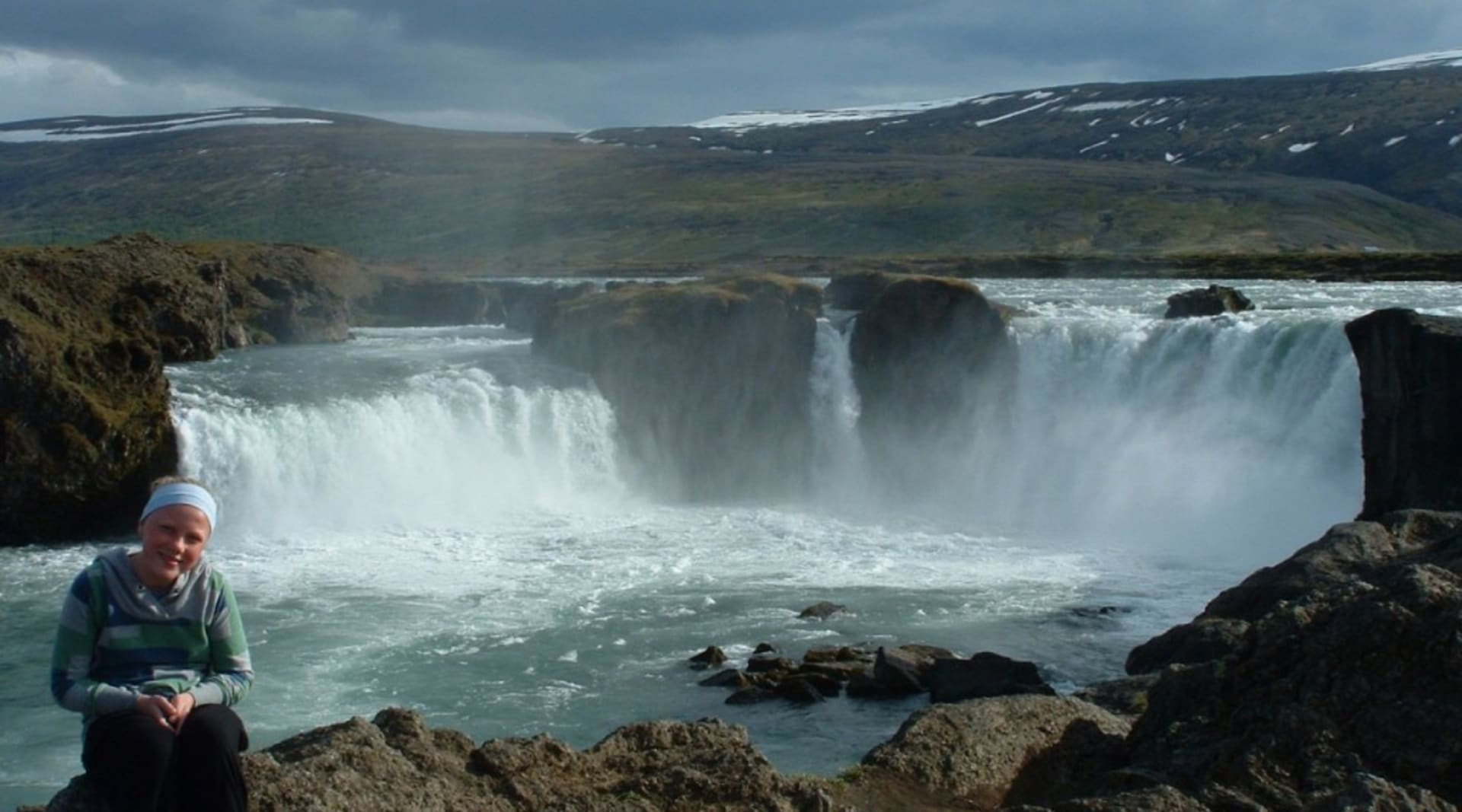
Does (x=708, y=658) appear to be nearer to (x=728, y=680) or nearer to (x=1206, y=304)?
(x=728, y=680)

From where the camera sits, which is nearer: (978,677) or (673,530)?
(978,677)

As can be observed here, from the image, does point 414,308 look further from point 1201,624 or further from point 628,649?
point 1201,624

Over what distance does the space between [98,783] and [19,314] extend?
101 feet

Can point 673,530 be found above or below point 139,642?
below

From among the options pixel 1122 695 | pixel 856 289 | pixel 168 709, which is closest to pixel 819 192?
pixel 856 289

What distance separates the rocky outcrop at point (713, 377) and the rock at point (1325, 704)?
30415 mm

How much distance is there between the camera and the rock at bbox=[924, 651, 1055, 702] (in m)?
18.0

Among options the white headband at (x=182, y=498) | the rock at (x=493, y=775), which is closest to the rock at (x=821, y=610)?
the rock at (x=493, y=775)

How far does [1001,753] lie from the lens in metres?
11.2

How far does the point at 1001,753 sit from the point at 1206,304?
35.3 meters

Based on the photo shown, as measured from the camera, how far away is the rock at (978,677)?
59.1 ft

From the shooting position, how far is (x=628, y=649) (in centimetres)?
2212

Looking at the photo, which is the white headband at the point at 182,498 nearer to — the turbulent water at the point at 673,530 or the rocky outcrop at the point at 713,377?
the turbulent water at the point at 673,530

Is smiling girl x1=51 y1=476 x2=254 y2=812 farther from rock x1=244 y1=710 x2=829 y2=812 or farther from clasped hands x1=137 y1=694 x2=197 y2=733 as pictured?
rock x1=244 y1=710 x2=829 y2=812
